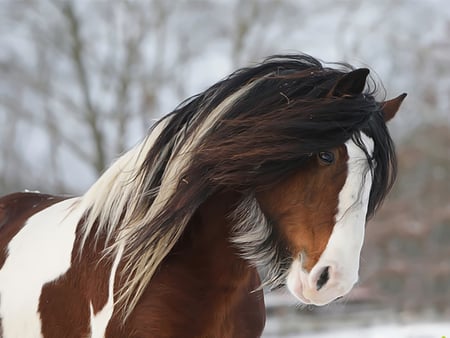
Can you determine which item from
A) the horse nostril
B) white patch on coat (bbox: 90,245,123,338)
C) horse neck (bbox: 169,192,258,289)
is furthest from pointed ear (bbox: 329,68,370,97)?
white patch on coat (bbox: 90,245,123,338)

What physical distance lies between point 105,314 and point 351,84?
4.12ft

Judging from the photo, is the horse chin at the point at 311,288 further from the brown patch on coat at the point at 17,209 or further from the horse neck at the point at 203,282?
the brown patch on coat at the point at 17,209

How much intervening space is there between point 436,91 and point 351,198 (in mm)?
16208

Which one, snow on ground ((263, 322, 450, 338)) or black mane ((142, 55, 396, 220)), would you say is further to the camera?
snow on ground ((263, 322, 450, 338))

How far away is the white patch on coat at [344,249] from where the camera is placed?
2.08m

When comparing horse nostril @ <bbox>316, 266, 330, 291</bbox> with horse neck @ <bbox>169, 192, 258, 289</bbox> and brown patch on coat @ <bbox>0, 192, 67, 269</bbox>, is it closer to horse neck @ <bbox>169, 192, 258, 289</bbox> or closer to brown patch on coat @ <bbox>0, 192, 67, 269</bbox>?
horse neck @ <bbox>169, 192, 258, 289</bbox>

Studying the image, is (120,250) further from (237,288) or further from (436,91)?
(436,91)

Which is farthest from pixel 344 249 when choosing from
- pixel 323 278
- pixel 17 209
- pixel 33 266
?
pixel 17 209

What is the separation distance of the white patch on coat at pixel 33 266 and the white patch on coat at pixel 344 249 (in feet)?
3.68

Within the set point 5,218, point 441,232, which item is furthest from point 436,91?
point 5,218

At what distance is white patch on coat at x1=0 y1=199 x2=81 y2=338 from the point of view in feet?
9.57

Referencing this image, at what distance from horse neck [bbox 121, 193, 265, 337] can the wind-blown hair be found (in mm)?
66

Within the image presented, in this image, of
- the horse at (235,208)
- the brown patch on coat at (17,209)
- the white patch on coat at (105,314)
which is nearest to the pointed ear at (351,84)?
the horse at (235,208)

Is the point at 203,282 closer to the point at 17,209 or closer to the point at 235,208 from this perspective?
the point at 235,208
